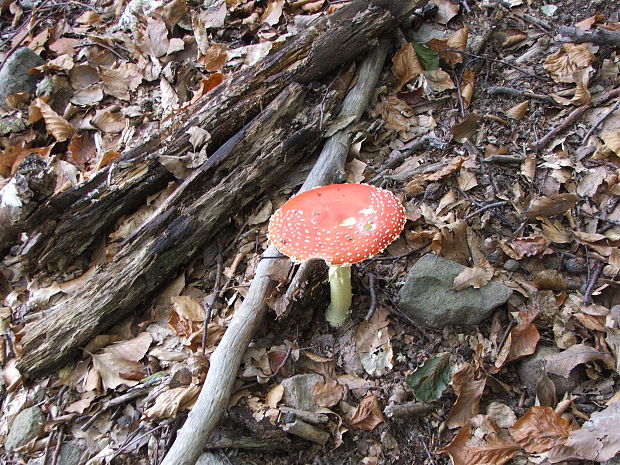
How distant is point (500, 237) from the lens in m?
2.91

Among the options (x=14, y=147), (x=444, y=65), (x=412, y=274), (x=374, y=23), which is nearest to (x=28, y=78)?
(x=14, y=147)

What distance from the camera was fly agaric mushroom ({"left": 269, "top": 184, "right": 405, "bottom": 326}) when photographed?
2117 mm

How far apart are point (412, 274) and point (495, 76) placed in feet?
6.78

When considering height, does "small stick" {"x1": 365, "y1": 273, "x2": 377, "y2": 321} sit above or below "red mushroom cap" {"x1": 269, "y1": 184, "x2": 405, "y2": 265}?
below

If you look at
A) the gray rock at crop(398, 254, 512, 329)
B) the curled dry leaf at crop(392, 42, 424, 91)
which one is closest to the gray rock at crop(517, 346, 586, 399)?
the gray rock at crop(398, 254, 512, 329)

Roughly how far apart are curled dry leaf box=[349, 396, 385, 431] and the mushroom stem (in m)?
0.54

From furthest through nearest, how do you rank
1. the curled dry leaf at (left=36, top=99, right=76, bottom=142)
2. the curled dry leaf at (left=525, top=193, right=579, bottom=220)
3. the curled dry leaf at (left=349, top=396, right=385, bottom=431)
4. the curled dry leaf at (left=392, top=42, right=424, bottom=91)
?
the curled dry leaf at (left=36, top=99, right=76, bottom=142)
the curled dry leaf at (left=392, top=42, right=424, bottom=91)
the curled dry leaf at (left=525, top=193, right=579, bottom=220)
the curled dry leaf at (left=349, top=396, right=385, bottom=431)

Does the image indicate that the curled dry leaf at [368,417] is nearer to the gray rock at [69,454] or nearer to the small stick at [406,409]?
the small stick at [406,409]

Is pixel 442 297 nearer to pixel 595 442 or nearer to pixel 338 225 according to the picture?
pixel 338 225

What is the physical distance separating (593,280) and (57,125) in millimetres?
A: 4459

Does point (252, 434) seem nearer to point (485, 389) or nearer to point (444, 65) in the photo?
point (485, 389)

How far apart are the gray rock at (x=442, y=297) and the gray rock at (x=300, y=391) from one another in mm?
693

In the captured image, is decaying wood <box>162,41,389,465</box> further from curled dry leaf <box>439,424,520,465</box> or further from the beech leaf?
curled dry leaf <box>439,424,520,465</box>

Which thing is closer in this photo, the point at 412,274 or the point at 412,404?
the point at 412,404
